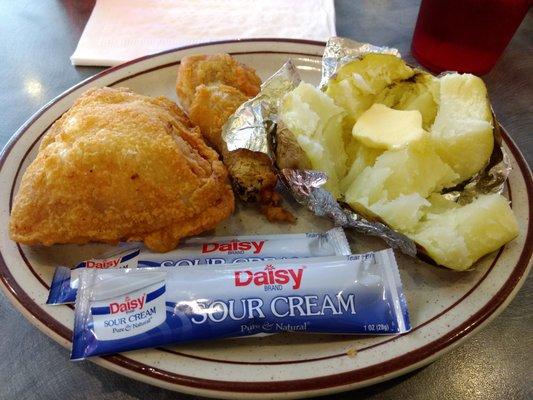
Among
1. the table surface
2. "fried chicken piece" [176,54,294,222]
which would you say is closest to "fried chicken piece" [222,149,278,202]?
"fried chicken piece" [176,54,294,222]

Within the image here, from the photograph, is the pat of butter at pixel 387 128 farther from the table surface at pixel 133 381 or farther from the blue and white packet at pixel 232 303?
the table surface at pixel 133 381

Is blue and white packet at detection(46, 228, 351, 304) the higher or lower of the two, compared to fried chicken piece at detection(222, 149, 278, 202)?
lower

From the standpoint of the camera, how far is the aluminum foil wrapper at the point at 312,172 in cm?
78

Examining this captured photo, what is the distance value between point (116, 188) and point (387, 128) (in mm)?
481

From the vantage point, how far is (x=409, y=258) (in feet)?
2.63

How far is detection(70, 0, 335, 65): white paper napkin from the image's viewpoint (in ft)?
4.28

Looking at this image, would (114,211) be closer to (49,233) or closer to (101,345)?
(49,233)

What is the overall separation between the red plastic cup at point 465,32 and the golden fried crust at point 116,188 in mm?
769

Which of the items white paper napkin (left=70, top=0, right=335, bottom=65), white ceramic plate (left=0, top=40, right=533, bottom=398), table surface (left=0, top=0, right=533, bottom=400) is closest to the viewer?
white ceramic plate (left=0, top=40, right=533, bottom=398)

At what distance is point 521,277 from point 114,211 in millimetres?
668

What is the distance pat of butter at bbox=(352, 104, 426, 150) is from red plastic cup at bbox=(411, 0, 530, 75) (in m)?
0.46

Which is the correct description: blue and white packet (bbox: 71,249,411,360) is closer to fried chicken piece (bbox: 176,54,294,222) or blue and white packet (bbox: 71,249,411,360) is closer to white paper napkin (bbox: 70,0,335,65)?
fried chicken piece (bbox: 176,54,294,222)

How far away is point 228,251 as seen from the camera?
31.5 inches

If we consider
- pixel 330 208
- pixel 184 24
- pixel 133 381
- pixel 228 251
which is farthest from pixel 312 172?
pixel 184 24
